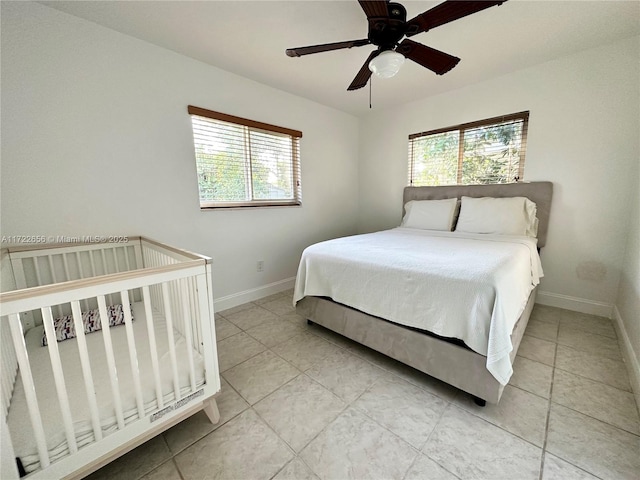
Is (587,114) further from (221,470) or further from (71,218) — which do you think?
(71,218)

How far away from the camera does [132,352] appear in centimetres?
101

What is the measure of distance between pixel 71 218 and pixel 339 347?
2181 mm

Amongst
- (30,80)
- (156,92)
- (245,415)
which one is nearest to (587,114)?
(245,415)

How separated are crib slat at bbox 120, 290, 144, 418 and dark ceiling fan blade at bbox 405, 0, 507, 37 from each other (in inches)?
72.6

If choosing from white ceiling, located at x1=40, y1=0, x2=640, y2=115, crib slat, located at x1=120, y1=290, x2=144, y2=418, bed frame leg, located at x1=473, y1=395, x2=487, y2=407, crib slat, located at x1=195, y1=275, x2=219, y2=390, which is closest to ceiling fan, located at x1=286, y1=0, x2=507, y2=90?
white ceiling, located at x1=40, y1=0, x2=640, y2=115

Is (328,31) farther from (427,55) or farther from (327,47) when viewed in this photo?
(427,55)

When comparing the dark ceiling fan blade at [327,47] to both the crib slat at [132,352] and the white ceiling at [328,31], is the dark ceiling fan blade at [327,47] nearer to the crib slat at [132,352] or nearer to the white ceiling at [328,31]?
the white ceiling at [328,31]

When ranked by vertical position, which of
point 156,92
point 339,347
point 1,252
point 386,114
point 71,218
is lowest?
Answer: point 339,347

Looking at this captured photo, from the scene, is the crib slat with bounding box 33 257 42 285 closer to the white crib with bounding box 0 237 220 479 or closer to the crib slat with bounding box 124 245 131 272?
the white crib with bounding box 0 237 220 479

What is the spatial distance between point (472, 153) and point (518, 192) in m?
0.67

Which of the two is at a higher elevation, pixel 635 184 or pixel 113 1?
pixel 113 1

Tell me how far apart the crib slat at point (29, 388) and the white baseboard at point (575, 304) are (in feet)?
12.3

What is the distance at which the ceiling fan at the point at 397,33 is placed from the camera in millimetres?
1201

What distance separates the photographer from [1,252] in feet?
4.64
